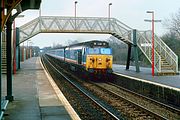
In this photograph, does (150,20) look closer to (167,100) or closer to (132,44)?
(132,44)

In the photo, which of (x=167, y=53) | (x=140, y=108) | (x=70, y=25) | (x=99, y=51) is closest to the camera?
(x=140, y=108)

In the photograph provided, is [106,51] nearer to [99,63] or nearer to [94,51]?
[94,51]

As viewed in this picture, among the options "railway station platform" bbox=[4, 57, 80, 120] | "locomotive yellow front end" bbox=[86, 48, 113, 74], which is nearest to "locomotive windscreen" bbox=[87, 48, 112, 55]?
"locomotive yellow front end" bbox=[86, 48, 113, 74]

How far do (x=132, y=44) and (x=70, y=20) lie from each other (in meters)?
7.18

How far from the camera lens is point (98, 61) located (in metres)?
25.1

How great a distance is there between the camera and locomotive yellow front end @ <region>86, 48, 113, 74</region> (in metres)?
24.8

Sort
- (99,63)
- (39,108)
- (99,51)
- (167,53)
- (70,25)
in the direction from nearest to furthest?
1. (39,108)
2. (99,63)
3. (99,51)
4. (167,53)
5. (70,25)

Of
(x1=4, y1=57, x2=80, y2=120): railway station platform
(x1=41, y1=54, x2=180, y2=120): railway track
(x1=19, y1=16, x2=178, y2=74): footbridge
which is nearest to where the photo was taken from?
(x1=4, y1=57, x2=80, y2=120): railway station platform

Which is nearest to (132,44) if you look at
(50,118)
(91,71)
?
(91,71)

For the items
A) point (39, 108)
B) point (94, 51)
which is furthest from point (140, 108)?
point (94, 51)

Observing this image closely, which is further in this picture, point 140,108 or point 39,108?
point 140,108

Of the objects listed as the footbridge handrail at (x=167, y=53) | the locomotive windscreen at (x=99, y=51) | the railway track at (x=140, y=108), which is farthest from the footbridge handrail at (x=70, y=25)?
the railway track at (x=140, y=108)

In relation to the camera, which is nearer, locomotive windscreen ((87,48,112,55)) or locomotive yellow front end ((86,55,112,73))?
locomotive yellow front end ((86,55,112,73))

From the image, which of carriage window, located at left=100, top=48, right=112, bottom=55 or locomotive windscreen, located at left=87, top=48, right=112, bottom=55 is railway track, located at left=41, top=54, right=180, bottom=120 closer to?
locomotive windscreen, located at left=87, top=48, right=112, bottom=55
